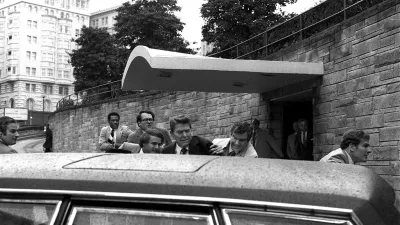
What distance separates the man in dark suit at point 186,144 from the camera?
20.0 ft

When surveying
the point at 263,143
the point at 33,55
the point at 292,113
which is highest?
the point at 33,55

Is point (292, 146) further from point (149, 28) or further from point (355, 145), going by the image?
point (149, 28)

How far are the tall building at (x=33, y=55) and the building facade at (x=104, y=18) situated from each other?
6446 millimetres

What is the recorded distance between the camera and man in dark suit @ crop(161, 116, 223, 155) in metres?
6.09

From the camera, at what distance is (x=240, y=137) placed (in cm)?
624

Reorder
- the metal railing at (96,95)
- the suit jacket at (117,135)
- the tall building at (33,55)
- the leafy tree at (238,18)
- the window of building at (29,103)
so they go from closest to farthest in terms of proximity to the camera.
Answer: the suit jacket at (117,135), the metal railing at (96,95), the leafy tree at (238,18), the tall building at (33,55), the window of building at (29,103)

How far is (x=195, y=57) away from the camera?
1088cm

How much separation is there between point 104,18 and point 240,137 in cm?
11920

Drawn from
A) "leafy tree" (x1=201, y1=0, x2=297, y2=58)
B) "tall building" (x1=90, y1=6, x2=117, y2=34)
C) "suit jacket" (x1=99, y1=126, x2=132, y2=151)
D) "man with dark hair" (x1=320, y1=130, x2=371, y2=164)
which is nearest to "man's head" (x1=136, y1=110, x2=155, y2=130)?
"suit jacket" (x1=99, y1=126, x2=132, y2=151)

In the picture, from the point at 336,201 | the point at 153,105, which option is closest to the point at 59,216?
the point at 336,201

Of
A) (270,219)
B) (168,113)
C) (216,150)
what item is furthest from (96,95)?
(270,219)

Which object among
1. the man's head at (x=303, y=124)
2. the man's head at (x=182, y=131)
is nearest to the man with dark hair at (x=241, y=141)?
the man's head at (x=182, y=131)

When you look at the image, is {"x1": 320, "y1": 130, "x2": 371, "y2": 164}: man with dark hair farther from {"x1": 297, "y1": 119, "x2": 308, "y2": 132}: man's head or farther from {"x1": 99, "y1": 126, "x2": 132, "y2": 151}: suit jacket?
{"x1": 297, "y1": 119, "x2": 308, "y2": 132}: man's head

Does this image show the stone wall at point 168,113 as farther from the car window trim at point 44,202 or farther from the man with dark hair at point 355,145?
the car window trim at point 44,202
